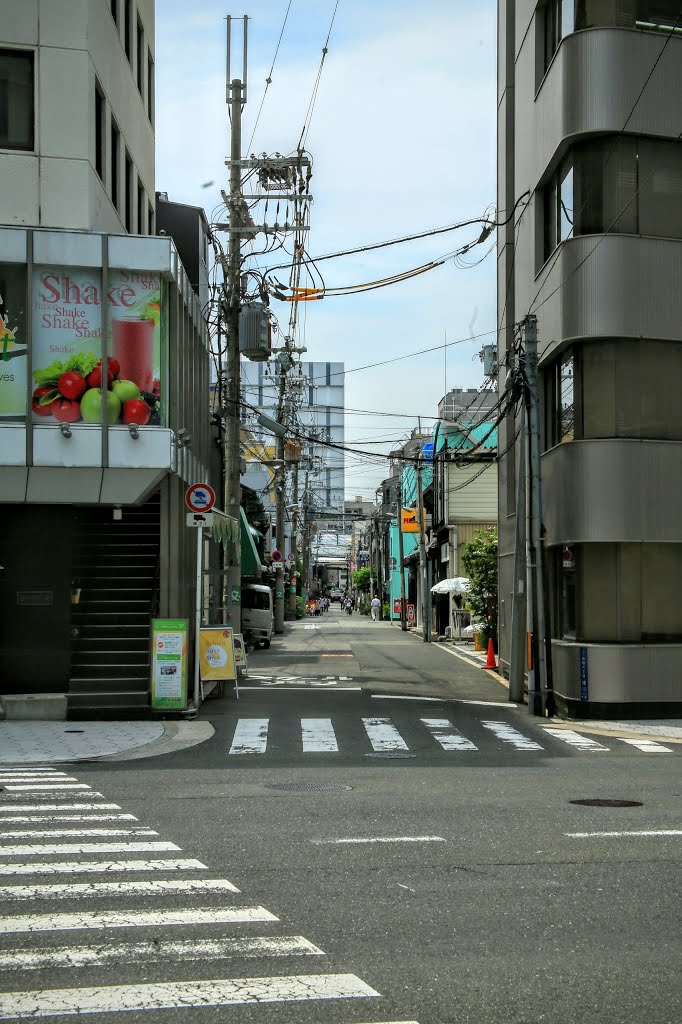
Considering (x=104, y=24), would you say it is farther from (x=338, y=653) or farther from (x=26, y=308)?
(x=338, y=653)

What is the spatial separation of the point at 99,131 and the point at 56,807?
14.6m

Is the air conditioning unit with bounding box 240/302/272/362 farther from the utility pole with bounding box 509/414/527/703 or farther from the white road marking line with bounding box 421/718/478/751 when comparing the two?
the white road marking line with bounding box 421/718/478/751

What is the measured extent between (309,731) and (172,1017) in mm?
12592

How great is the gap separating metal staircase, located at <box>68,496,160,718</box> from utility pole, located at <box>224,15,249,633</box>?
379cm

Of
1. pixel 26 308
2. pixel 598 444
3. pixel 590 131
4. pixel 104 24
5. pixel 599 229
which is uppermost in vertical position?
pixel 104 24

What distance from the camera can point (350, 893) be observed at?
24.7 feet

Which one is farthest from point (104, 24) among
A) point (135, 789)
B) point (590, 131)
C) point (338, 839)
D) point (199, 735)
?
point (338, 839)

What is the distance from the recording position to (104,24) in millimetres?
21562

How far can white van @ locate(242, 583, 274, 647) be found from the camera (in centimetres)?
4344

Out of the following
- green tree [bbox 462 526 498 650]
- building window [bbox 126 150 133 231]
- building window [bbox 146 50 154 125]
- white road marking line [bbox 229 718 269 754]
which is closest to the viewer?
white road marking line [bbox 229 718 269 754]

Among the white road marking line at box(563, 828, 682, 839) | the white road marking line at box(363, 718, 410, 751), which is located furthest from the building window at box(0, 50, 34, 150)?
the white road marking line at box(563, 828, 682, 839)

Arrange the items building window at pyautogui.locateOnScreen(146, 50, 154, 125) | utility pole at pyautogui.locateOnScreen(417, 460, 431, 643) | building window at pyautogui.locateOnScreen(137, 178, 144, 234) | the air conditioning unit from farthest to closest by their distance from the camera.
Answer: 1. utility pole at pyautogui.locateOnScreen(417, 460, 431, 643)
2. the air conditioning unit
3. building window at pyautogui.locateOnScreen(146, 50, 154, 125)
4. building window at pyautogui.locateOnScreen(137, 178, 144, 234)

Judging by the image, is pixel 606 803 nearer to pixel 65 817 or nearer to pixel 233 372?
pixel 65 817

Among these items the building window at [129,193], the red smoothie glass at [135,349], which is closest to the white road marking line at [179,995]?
the red smoothie glass at [135,349]
